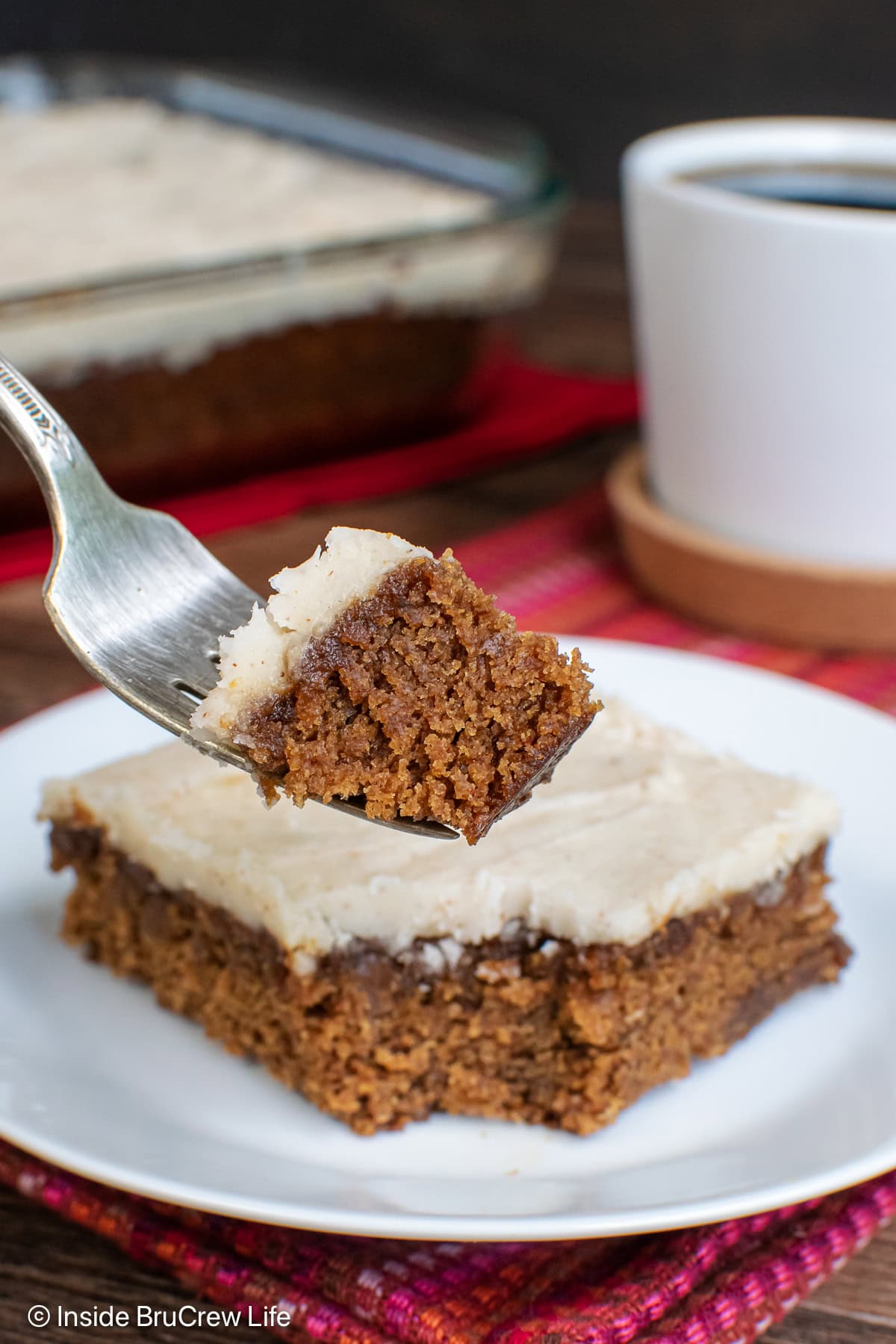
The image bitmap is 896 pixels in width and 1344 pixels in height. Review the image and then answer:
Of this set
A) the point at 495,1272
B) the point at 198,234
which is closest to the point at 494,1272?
the point at 495,1272

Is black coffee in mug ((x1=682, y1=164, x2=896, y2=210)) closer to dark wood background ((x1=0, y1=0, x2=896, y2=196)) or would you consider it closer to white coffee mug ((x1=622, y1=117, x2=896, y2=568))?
white coffee mug ((x1=622, y1=117, x2=896, y2=568))

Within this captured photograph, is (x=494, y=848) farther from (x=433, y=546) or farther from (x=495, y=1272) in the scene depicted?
(x=433, y=546)

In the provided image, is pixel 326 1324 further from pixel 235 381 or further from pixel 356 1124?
pixel 235 381

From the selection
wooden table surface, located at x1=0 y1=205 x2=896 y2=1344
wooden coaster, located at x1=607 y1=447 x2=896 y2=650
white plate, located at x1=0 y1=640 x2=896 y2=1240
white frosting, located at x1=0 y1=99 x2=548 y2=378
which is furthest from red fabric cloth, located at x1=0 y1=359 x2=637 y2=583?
white plate, located at x1=0 y1=640 x2=896 y2=1240

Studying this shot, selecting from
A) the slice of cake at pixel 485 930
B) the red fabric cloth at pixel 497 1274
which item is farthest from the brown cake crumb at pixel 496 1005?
the red fabric cloth at pixel 497 1274

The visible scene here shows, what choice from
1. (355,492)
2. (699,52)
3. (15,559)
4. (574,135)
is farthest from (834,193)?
(574,135)

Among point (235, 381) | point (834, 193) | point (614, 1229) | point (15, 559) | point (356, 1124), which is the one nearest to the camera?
point (614, 1229)

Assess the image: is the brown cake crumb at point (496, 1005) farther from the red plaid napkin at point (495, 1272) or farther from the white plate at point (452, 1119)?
the red plaid napkin at point (495, 1272)
